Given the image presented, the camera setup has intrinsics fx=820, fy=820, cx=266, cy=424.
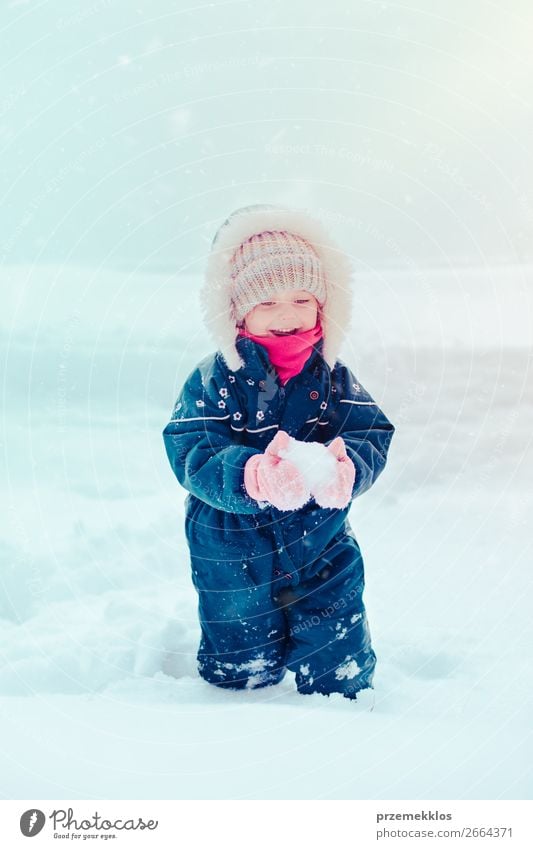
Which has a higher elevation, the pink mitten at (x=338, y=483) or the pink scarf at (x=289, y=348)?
the pink scarf at (x=289, y=348)

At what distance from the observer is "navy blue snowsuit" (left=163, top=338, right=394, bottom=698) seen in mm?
1104

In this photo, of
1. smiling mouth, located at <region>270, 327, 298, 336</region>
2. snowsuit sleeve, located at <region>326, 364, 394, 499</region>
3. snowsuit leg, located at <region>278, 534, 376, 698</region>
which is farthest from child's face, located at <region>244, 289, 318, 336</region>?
snowsuit leg, located at <region>278, 534, 376, 698</region>

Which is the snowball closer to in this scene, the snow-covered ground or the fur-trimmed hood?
the fur-trimmed hood

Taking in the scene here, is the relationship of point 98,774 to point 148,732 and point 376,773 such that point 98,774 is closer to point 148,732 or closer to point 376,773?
point 148,732

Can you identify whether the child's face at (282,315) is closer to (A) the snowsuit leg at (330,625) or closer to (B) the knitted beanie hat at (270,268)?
(B) the knitted beanie hat at (270,268)

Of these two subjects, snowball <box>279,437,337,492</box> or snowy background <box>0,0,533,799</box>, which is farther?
snowy background <box>0,0,533,799</box>

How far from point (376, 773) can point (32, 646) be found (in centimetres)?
55

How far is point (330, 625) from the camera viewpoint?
3.77 feet

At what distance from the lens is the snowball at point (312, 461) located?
1.02m

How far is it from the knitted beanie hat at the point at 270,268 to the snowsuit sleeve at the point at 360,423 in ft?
0.48

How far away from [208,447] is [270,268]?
25 centimetres

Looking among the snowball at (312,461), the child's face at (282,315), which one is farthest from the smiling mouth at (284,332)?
the snowball at (312,461)

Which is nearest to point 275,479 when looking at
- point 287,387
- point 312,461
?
point 312,461
